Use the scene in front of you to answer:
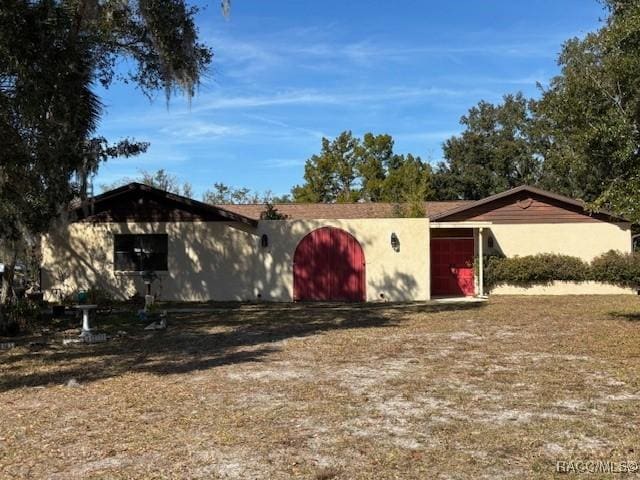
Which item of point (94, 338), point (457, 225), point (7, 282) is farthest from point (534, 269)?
point (7, 282)

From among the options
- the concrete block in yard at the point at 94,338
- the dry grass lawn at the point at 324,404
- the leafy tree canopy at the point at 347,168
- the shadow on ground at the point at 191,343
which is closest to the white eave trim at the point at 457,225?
the shadow on ground at the point at 191,343

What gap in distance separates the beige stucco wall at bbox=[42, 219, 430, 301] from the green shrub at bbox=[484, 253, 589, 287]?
9.28 feet

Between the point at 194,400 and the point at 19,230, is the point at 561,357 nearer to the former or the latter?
the point at 194,400

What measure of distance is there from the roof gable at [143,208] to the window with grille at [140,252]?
597 mm

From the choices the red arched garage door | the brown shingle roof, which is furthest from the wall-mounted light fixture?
the brown shingle roof

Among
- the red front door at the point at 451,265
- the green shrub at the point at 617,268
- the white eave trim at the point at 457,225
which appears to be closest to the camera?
the white eave trim at the point at 457,225

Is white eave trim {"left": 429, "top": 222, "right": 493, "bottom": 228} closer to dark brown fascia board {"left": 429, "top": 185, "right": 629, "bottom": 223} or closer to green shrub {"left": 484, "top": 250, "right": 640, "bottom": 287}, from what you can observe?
dark brown fascia board {"left": 429, "top": 185, "right": 629, "bottom": 223}

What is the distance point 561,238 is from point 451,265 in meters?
3.78

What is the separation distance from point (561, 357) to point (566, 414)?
Result: 3.34 metres

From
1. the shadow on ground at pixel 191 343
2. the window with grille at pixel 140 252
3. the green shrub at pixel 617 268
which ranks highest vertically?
the window with grille at pixel 140 252

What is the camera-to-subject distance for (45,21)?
8.88m

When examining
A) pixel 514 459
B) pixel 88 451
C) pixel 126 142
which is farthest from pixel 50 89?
pixel 514 459

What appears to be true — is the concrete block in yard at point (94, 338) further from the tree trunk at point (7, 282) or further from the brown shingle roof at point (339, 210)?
the brown shingle roof at point (339, 210)

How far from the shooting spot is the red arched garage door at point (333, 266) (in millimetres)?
19859
